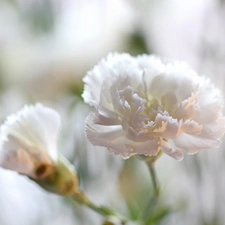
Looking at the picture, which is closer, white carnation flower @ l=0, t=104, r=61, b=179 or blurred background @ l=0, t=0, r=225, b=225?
white carnation flower @ l=0, t=104, r=61, b=179

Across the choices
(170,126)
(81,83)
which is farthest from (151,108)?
(81,83)

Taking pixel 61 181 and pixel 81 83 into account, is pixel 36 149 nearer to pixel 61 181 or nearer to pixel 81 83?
pixel 61 181

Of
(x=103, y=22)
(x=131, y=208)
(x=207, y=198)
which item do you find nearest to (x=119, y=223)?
(x=131, y=208)

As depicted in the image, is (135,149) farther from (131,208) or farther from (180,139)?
(131,208)

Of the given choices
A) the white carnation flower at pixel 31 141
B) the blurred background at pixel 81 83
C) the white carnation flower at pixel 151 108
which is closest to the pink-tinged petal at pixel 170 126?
the white carnation flower at pixel 151 108

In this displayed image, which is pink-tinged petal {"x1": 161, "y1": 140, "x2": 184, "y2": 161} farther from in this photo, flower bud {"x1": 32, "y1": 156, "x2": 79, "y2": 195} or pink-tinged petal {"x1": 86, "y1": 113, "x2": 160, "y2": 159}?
flower bud {"x1": 32, "y1": 156, "x2": 79, "y2": 195}

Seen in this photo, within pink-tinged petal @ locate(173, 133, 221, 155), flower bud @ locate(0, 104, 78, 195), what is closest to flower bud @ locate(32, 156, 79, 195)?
flower bud @ locate(0, 104, 78, 195)

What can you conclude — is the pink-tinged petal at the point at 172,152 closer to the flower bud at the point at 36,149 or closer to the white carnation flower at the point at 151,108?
the white carnation flower at the point at 151,108
